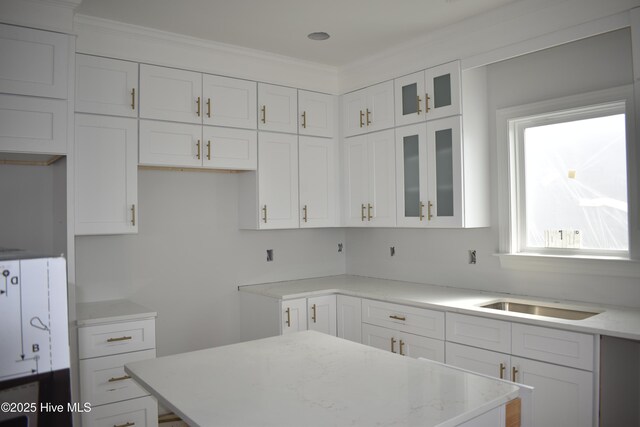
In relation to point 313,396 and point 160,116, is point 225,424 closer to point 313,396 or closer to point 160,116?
point 313,396

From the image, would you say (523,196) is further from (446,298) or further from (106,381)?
(106,381)

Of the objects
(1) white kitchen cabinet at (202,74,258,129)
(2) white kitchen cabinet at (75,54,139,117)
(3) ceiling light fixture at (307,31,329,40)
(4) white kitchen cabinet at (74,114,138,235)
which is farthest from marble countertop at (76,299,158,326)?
(3) ceiling light fixture at (307,31,329,40)

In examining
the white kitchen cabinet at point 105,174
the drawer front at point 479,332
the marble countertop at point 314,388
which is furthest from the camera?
the white kitchen cabinet at point 105,174

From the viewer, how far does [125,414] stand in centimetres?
283

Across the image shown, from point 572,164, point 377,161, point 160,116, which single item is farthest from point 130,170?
point 572,164

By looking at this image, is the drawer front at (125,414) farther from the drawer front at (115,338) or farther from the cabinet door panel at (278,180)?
the cabinet door panel at (278,180)

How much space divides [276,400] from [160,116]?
2.33m

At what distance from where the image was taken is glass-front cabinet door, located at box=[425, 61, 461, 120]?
10.4ft

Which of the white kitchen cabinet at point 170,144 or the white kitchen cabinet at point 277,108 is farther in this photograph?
the white kitchen cabinet at point 277,108

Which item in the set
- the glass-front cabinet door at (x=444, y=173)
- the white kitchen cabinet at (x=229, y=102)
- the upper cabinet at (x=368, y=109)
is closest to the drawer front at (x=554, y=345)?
the glass-front cabinet door at (x=444, y=173)

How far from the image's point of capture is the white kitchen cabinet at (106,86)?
2900 mm

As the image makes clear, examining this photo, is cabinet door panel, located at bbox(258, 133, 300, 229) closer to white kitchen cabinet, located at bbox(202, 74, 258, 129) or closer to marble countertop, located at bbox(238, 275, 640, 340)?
white kitchen cabinet, located at bbox(202, 74, 258, 129)

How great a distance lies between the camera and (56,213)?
2.95m

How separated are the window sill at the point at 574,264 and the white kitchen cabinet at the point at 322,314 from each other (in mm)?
1282
